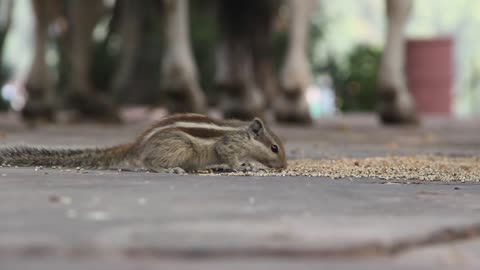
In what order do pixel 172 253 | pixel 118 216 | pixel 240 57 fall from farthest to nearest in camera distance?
pixel 240 57 < pixel 118 216 < pixel 172 253

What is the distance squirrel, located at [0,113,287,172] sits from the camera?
4.05 meters

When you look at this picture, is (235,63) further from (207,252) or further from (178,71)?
(207,252)

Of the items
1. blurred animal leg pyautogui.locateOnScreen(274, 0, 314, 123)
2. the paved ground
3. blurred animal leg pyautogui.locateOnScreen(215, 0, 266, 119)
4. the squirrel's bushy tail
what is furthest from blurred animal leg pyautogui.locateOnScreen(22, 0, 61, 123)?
the paved ground

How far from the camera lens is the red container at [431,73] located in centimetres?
2130

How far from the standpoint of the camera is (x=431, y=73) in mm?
21312

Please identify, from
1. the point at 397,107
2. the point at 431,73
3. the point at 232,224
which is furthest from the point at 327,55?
the point at 232,224

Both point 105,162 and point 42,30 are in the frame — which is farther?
point 42,30

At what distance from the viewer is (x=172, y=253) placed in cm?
187

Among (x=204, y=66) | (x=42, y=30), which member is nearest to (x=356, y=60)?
(x=204, y=66)

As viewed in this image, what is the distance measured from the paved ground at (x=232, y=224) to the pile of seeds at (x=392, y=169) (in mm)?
420

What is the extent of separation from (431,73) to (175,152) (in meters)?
17.8

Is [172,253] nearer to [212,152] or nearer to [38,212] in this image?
[38,212]

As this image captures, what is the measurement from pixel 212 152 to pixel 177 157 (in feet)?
0.72

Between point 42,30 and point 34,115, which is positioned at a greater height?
point 42,30
